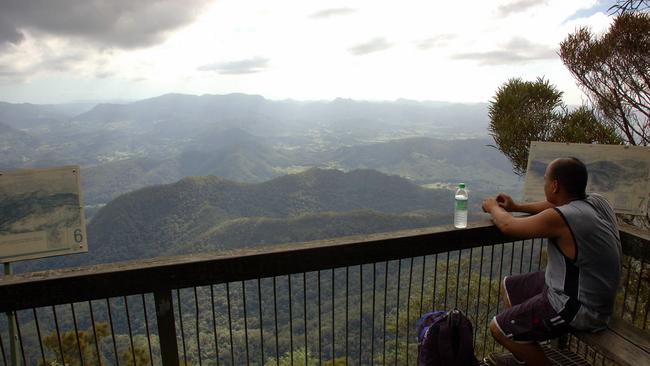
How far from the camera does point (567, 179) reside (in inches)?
94.7

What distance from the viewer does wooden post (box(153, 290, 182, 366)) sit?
6.56ft

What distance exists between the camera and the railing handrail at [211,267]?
183 cm

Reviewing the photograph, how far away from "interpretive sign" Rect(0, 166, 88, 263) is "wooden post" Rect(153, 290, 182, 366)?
572 mm

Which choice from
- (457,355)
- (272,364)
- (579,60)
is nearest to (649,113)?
(579,60)

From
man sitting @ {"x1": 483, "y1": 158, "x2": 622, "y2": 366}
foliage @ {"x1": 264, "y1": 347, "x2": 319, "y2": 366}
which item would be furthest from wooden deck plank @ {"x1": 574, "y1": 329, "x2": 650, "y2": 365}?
foliage @ {"x1": 264, "y1": 347, "x2": 319, "y2": 366}

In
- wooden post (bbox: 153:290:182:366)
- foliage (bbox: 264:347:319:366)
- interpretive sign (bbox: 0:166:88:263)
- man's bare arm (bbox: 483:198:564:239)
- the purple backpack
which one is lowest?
foliage (bbox: 264:347:319:366)

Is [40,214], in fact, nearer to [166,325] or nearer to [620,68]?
[166,325]

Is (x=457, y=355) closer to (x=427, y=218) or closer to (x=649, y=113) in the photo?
(x=649, y=113)

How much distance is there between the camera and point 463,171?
175375 mm

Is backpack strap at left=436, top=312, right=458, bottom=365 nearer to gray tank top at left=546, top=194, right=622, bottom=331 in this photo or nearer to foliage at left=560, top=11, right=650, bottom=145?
gray tank top at left=546, top=194, right=622, bottom=331

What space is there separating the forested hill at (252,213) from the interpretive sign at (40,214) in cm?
6219

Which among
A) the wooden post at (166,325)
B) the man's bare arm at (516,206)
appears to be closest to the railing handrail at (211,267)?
the wooden post at (166,325)

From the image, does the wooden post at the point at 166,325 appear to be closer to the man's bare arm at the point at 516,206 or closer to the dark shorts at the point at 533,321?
the dark shorts at the point at 533,321

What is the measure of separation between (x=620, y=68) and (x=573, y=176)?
782 cm
